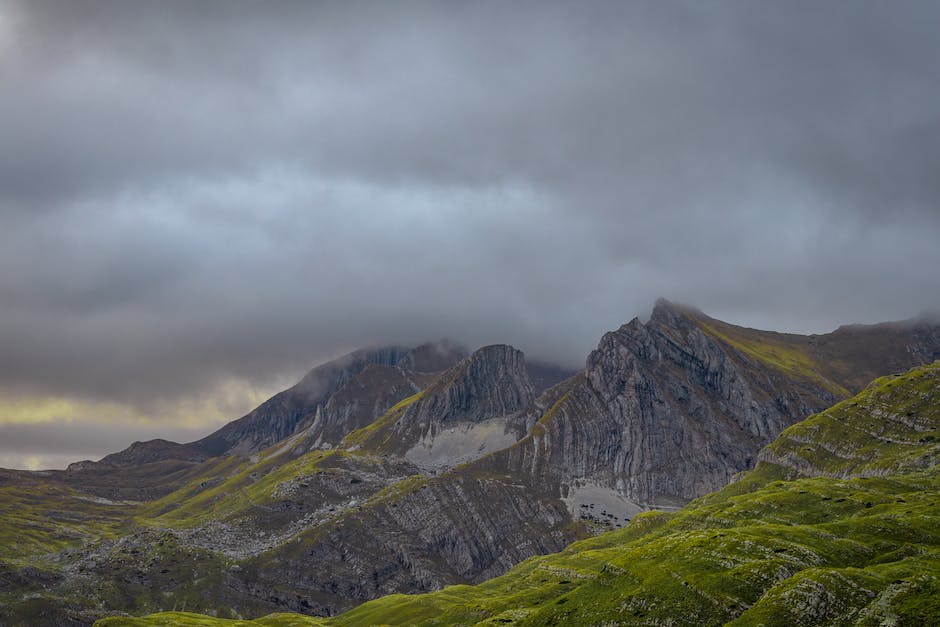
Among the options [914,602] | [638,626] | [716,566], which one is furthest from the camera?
[716,566]

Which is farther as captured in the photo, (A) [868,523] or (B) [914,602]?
(A) [868,523]

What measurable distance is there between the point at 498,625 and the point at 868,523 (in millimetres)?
84760

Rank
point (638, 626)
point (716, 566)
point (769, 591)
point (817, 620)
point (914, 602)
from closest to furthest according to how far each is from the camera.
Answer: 1. point (914, 602)
2. point (817, 620)
3. point (769, 591)
4. point (638, 626)
5. point (716, 566)

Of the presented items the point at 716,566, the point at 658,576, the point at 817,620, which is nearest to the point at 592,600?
the point at 658,576

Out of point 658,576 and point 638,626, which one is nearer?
point 638,626

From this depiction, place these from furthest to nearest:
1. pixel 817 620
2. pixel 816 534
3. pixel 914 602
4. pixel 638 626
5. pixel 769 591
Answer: pixel 816 534 < pixel 638 626 < pixel 769 591 < pixel 817 620 < pixel 914 602

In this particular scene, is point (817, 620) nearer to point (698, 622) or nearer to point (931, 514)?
point (698, 622)

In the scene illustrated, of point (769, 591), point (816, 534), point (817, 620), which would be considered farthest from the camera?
point (816, 534)

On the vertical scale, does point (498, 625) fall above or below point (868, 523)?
below

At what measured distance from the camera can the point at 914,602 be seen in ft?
346

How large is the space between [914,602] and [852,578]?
46.5ft

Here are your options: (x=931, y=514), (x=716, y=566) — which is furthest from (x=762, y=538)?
(x=931, y=514)

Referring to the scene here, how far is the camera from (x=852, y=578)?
11950 centimetres

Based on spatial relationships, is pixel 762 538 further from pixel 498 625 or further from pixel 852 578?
pixel 498 625
